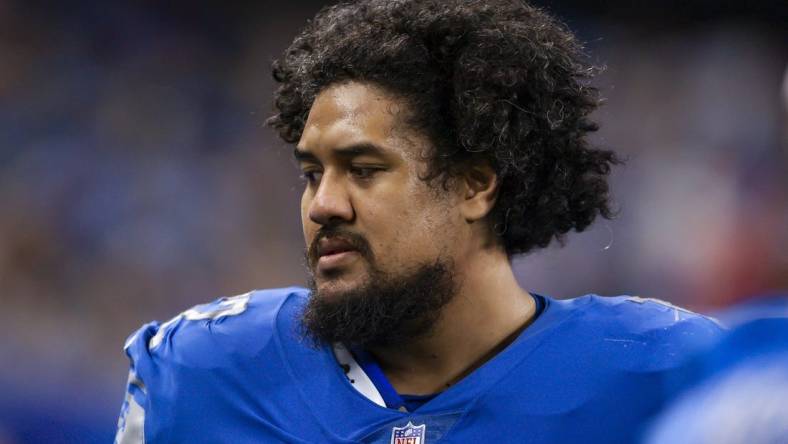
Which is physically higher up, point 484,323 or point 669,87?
point 669,87

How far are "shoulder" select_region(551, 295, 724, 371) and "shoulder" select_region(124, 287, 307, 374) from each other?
0.62 metres

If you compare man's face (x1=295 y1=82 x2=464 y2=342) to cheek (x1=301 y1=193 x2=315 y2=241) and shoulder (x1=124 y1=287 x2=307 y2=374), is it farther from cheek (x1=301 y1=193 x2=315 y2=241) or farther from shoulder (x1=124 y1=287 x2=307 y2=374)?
shoulder (x1=124 y1=287 x2=307 y2=374)

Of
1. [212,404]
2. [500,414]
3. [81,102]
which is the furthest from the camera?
[81,102]

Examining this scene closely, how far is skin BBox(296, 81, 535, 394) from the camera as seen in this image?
6.97 ft

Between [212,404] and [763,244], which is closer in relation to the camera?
[212,404]

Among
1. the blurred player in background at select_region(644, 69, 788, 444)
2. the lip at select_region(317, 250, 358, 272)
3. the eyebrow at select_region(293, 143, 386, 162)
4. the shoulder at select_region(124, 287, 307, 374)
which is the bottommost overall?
the blurred player in background at select_region(644, 69, 788, 444)

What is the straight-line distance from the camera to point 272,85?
498cm

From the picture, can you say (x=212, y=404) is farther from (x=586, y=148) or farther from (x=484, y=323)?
(x=586, y=148)

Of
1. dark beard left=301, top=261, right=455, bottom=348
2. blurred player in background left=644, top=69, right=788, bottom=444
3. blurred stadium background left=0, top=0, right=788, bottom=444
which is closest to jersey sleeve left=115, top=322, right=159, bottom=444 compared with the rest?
dark beard left=301, top=261, right=455, bottom=348

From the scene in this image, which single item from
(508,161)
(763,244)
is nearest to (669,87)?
(763,244)

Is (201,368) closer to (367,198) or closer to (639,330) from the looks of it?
(367,198)

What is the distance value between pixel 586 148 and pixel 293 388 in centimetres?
86

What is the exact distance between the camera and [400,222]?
2.13 meters

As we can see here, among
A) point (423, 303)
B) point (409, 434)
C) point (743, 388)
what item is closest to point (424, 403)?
point (409, 434)
